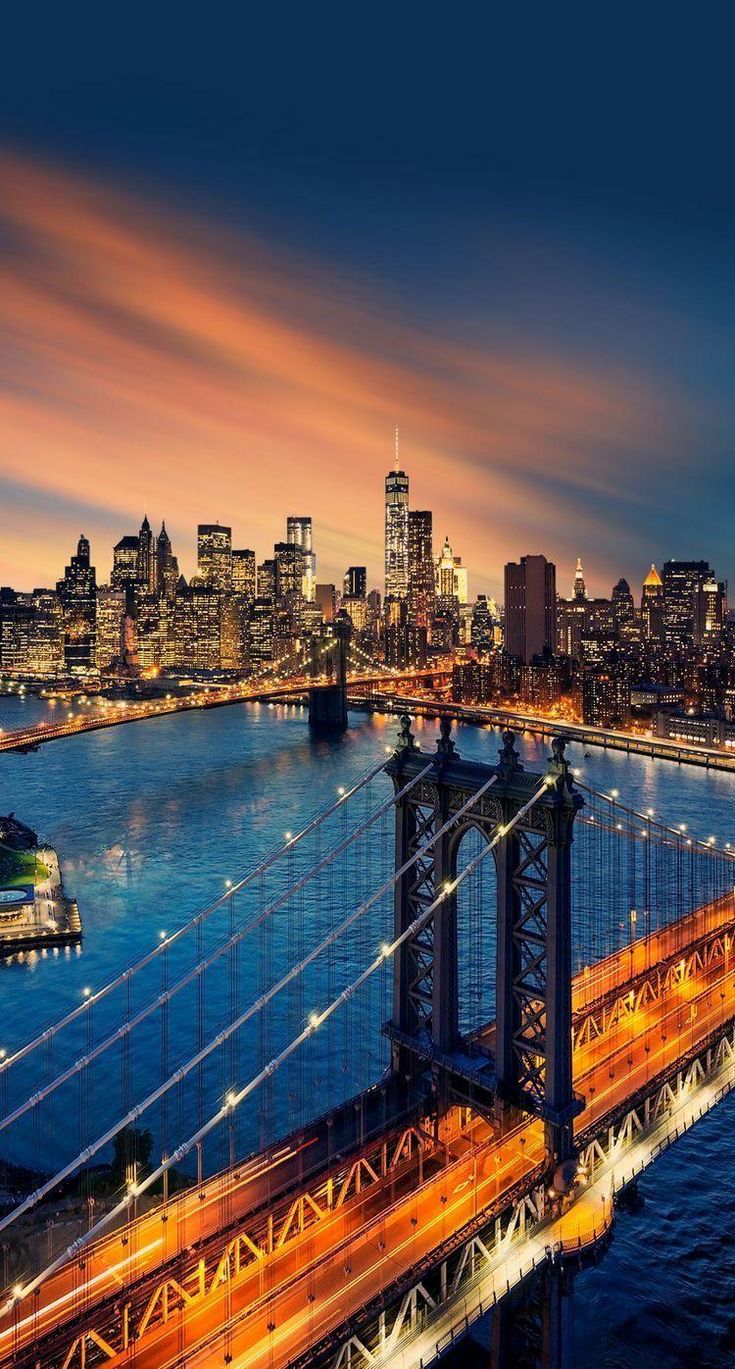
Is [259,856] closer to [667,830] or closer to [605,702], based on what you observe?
[667,830]

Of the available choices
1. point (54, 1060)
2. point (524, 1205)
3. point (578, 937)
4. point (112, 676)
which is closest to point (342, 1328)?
point (524, 1205)

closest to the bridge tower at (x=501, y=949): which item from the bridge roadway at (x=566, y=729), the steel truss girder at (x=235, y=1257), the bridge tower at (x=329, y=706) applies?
the steel truss girder at (x=235, y=1257)

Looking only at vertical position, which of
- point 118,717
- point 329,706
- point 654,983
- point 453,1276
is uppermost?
point 118,717

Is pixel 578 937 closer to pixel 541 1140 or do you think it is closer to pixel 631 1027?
pixel 631 1027

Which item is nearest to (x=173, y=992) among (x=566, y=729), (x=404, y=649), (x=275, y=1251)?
(x=275, y=1251)

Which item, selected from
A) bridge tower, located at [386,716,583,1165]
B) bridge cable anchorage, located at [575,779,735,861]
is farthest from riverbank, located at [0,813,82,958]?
bridge tower, located at [386,716,583,1165]

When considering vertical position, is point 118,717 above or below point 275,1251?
above

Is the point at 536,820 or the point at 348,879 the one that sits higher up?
the point at 536,820
